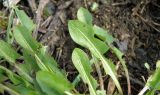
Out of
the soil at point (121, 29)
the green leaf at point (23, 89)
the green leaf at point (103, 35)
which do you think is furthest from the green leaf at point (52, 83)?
the green leaf at point (103, 35)

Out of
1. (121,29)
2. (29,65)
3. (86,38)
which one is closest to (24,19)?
(29,65)

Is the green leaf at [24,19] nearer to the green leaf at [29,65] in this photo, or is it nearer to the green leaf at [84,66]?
the green leaf at [29,65]

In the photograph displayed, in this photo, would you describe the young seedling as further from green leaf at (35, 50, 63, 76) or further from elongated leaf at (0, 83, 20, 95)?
elongated leaf at (0, 83, 20, 95)

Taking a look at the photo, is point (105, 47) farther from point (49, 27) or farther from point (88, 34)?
point (49, 27)

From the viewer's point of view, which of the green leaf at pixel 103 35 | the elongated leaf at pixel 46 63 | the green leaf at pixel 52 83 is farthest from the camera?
the green leaf at pixel 103 35

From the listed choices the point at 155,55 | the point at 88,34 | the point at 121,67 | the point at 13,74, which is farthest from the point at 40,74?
the point at 155,55

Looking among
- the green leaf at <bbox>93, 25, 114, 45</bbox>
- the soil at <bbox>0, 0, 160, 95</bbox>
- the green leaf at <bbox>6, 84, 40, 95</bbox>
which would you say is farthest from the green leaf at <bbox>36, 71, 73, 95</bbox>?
the green leaf at <bbox>93, 25, 114, 45</bbox>
